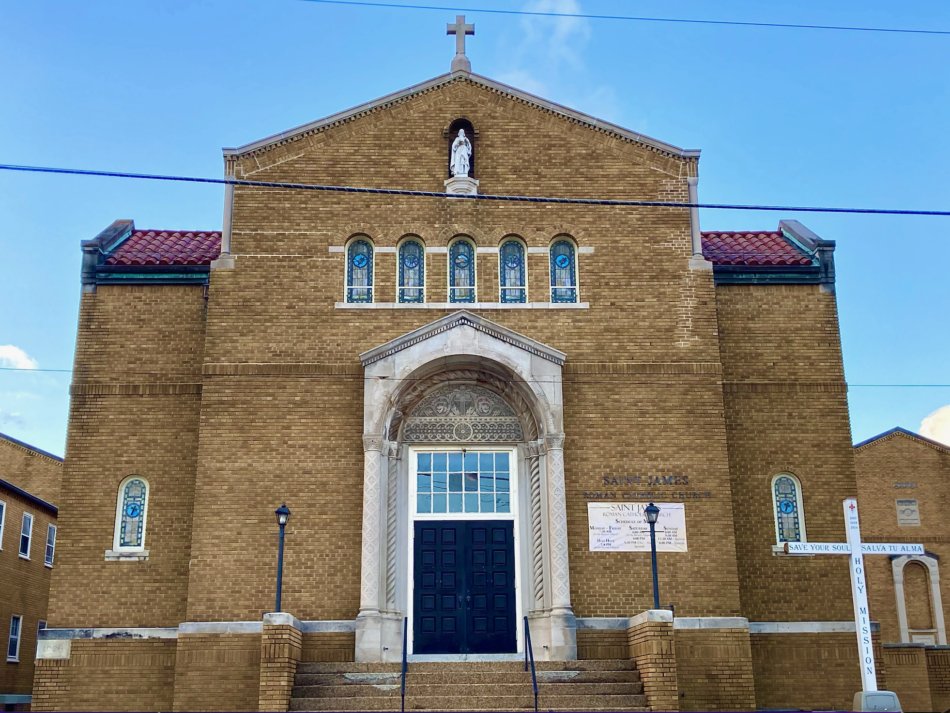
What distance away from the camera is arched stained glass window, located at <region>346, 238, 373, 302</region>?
2056cm

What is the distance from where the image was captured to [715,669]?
60.6ft

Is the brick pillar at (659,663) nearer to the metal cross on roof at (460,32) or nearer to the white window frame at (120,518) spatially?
the white window frame at (120,518)

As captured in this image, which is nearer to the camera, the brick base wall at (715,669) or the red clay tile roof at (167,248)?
the brick base wall at (715,669)

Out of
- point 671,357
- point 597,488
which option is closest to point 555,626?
point 597,488

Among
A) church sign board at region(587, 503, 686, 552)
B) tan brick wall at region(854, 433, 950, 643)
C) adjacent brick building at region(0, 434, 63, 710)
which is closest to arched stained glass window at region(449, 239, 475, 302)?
church sign board at region(587, 503, 686, 552)

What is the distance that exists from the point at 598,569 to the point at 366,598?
3.93 metres

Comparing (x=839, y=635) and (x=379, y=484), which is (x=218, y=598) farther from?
(x=839, y=635)

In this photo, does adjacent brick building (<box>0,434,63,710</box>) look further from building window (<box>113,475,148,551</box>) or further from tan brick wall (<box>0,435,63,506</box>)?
building window (<box>113,475,148,551</box>)

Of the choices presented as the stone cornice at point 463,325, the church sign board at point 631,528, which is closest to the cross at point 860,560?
the church sign board at point 631,528

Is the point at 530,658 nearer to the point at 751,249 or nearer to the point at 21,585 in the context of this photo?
the point at 751,249

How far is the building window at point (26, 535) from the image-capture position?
3381 cm

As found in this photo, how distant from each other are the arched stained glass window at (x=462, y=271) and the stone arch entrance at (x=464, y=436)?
74 centimetres

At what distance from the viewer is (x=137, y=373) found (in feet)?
67.9

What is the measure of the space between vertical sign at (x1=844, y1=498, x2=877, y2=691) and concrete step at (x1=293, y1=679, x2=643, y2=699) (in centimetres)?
366
